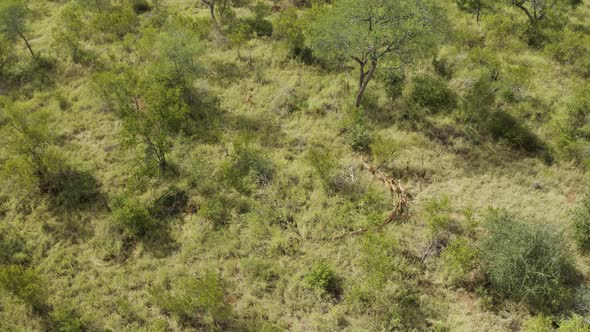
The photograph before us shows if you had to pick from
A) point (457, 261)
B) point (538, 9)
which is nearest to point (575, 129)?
Result: point (457, 261)

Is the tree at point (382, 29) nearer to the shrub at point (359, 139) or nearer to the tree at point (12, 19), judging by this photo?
the shrub at point (359, 139)

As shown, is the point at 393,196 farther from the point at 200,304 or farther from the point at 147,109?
the point at 147,109

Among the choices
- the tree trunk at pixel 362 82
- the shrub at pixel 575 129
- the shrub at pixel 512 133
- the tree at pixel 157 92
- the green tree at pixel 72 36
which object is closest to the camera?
the tree at pixel 157 92

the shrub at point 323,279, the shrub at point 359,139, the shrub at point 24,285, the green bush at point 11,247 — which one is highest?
the shrub at point 359,139

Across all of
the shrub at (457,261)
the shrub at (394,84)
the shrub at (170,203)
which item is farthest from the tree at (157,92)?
the shrub at (457,261)

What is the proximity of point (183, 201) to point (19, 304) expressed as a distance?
805cm

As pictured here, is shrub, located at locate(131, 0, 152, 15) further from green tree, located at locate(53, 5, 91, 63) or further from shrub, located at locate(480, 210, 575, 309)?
shrub, located at locate(480, 210, 575, 309)

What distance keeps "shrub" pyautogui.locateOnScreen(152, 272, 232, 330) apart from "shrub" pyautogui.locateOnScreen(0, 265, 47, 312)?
14.9 ft

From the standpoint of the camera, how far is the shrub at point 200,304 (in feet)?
51.5

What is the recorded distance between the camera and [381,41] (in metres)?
23.6

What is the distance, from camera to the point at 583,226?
701 inches

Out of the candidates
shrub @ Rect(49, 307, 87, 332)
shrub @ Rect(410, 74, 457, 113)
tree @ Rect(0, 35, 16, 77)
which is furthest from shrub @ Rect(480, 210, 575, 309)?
tree @ Rect(0, 35, 16, 77)

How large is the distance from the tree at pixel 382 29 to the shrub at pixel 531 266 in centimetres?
1185

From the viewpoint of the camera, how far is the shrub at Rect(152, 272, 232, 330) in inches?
618
